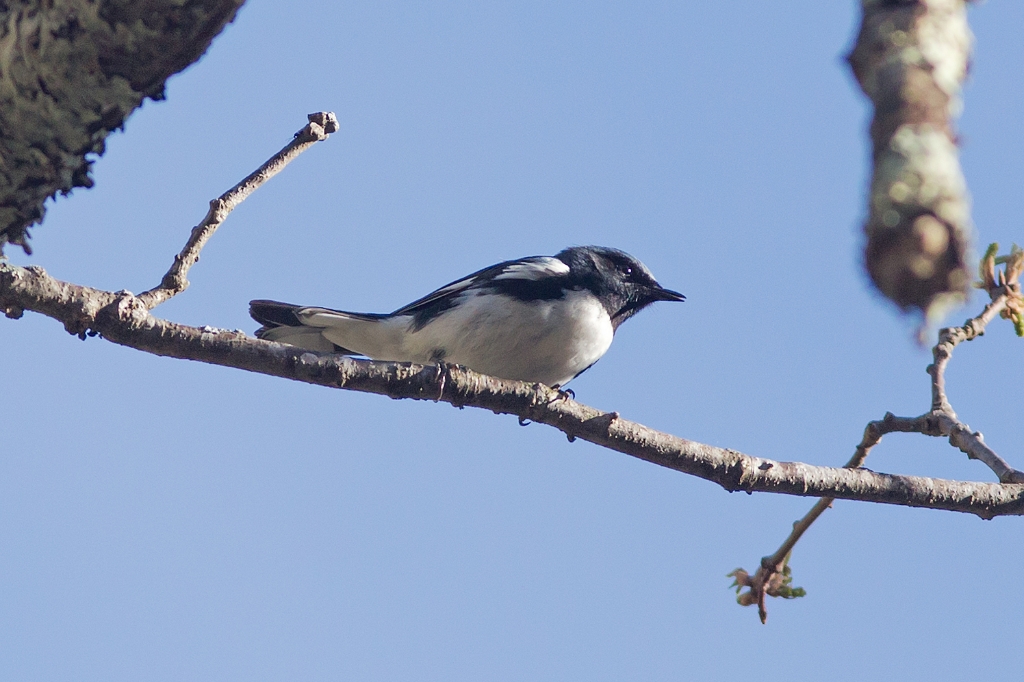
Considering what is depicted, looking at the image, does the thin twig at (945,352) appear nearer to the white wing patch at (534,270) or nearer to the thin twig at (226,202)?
the thin twig at (226,202)

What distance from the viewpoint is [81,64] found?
5.84ft

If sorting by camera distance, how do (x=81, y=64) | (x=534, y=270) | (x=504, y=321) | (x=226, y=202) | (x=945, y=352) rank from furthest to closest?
(x=534, y=270)
(x=504, y=321)
(x=945, y=352)
(x=226, y=202)
(x=81, y=64)

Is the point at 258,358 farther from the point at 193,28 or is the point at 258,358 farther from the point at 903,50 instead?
the point at 903,50

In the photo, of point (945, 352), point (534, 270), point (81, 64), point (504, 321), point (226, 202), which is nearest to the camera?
point (81, 64)

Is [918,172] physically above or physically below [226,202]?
below

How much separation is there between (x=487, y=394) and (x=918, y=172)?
3.34m

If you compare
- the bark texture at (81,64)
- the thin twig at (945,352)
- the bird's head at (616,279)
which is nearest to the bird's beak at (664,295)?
the bird's head at (616,279)

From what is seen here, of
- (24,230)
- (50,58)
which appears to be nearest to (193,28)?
(50,58)

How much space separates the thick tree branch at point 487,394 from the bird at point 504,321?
2.29 metres

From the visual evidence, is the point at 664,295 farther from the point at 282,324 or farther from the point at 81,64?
the point at 81,64

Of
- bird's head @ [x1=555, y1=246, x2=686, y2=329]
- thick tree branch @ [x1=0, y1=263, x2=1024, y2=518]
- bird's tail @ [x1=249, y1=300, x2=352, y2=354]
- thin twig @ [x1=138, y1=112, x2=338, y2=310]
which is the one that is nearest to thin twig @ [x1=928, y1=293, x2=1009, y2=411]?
thick tree branch @ [x1=0, y1=263, x2=1024, y2=518]

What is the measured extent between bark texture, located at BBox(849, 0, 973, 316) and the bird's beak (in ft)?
21.9

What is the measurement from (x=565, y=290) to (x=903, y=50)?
5815 millimetres

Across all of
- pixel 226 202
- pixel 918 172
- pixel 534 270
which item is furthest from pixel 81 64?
pixel 534 270
